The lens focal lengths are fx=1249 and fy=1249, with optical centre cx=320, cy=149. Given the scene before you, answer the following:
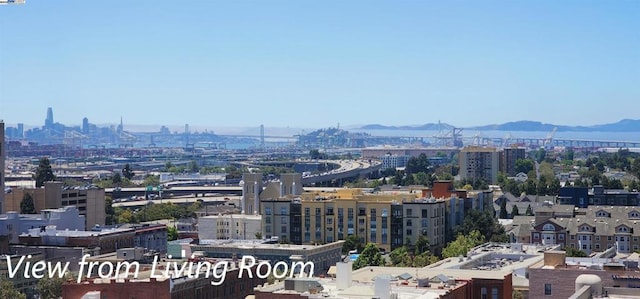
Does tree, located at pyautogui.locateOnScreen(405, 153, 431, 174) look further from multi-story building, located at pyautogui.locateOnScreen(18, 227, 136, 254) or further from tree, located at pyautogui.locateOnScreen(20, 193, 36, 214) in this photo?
multi-story building, located at pyautogui.locateOnScreen(18, 227, 136, 254)

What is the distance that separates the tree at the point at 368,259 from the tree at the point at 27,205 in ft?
75.4

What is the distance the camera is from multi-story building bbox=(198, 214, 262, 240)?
68.9 meters

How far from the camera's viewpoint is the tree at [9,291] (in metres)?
38.3

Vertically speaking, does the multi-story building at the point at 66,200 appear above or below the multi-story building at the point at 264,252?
above

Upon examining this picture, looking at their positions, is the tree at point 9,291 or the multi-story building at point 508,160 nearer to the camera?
the tree at point 9,291

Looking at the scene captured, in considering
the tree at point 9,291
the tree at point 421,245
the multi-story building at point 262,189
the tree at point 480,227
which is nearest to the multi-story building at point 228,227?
the multi-story building at point 262,189

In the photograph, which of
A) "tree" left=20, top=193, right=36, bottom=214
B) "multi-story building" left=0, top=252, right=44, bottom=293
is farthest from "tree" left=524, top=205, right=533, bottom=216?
"multi-story building" left=0, top=252, right=44, bottom=293

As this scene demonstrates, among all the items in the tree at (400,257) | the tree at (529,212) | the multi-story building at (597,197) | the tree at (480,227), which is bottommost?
the tree at (400,257)

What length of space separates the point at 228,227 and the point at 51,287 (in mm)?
29742

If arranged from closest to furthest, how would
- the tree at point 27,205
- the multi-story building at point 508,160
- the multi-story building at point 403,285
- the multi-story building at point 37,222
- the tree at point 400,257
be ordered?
the multi-story building at point 403,285
the tree at point 400,257
the multi-story building at point 37,222
the tree at point 27,205
the multi-story building at point 508,160

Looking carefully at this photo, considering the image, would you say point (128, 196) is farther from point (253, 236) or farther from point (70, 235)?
point (70, 235)

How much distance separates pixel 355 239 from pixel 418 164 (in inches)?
3471

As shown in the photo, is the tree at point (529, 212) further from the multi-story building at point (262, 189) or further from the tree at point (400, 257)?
the tree at point (400, 257)

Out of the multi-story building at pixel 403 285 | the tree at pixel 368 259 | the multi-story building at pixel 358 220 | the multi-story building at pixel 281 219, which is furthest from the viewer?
the multi-story building at pixel 281 219
